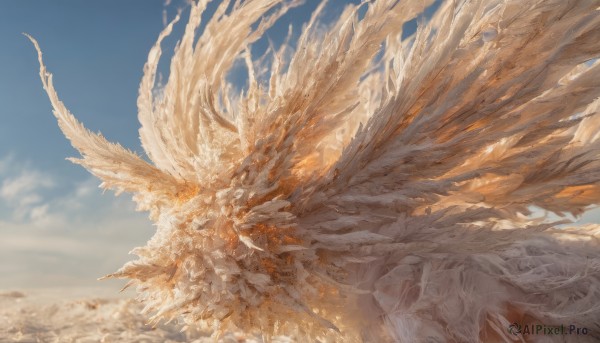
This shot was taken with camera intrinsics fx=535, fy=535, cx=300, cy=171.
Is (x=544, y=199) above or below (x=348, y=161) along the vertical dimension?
below

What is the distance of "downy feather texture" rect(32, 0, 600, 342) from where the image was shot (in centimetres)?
153

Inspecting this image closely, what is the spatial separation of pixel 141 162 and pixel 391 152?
834mm

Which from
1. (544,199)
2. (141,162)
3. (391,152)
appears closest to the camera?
(391,152)

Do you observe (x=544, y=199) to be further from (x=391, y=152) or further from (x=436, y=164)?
(x=391, y=152)

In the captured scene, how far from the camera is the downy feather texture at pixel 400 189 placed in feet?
5.01

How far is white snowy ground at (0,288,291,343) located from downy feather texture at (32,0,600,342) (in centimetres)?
71

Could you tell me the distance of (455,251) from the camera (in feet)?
5.26

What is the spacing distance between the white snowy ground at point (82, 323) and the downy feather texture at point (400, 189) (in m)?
0.71

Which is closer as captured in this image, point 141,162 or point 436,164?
point 436,164

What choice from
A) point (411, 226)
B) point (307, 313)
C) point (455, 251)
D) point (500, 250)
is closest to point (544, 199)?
point (500, 250)

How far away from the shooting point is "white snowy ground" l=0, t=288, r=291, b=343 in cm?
228

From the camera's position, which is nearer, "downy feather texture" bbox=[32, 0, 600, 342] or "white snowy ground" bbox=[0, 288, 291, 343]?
"downy feather texture" bbox=[32, 0, 600, 342]

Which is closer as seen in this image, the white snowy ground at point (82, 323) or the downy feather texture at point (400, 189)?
the downy feather texture at point (400, 189)

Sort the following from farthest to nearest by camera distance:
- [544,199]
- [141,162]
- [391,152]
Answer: [141,162], [544,199], [391,152]
